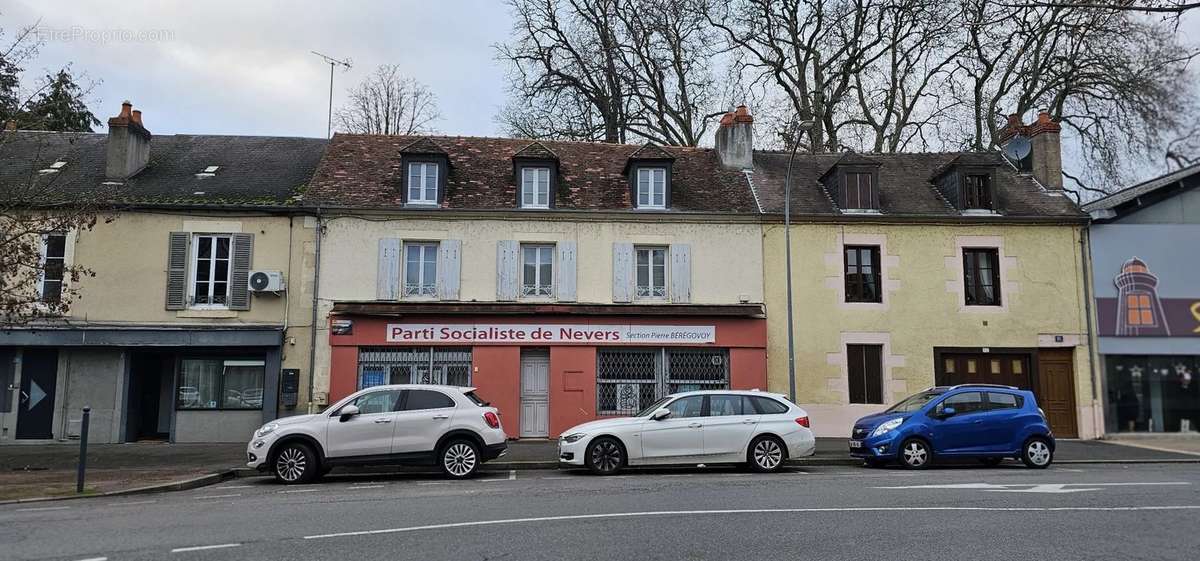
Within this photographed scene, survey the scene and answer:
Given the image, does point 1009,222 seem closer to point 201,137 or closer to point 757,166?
point 757,166

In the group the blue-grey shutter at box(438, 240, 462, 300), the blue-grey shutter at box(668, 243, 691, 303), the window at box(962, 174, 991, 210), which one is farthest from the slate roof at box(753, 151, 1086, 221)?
the blue-grey shutter at box(438, 240, 462, 300)

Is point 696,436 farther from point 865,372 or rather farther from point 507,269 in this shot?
point 865,372

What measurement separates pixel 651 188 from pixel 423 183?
18.4 feet

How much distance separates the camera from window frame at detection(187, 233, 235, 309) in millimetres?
18969

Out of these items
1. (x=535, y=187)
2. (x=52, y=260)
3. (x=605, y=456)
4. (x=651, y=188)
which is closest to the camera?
(x=605, y=456)

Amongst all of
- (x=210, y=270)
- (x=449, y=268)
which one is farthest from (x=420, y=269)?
(x=210, y=270)

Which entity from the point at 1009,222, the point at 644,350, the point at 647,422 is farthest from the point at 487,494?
the point at 1009,222

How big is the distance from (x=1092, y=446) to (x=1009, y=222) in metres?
5.59

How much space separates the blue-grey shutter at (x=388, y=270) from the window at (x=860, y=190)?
1108 cm

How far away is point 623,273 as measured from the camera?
1977 cm

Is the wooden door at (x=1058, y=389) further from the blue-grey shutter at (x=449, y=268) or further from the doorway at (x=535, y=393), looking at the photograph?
the blue-grey shutter at (x=449, y=268)

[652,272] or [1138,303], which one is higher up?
[652,272]

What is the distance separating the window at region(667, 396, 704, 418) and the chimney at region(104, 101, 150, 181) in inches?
601

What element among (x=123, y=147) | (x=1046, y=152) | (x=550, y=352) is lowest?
(x=550, y=352)
